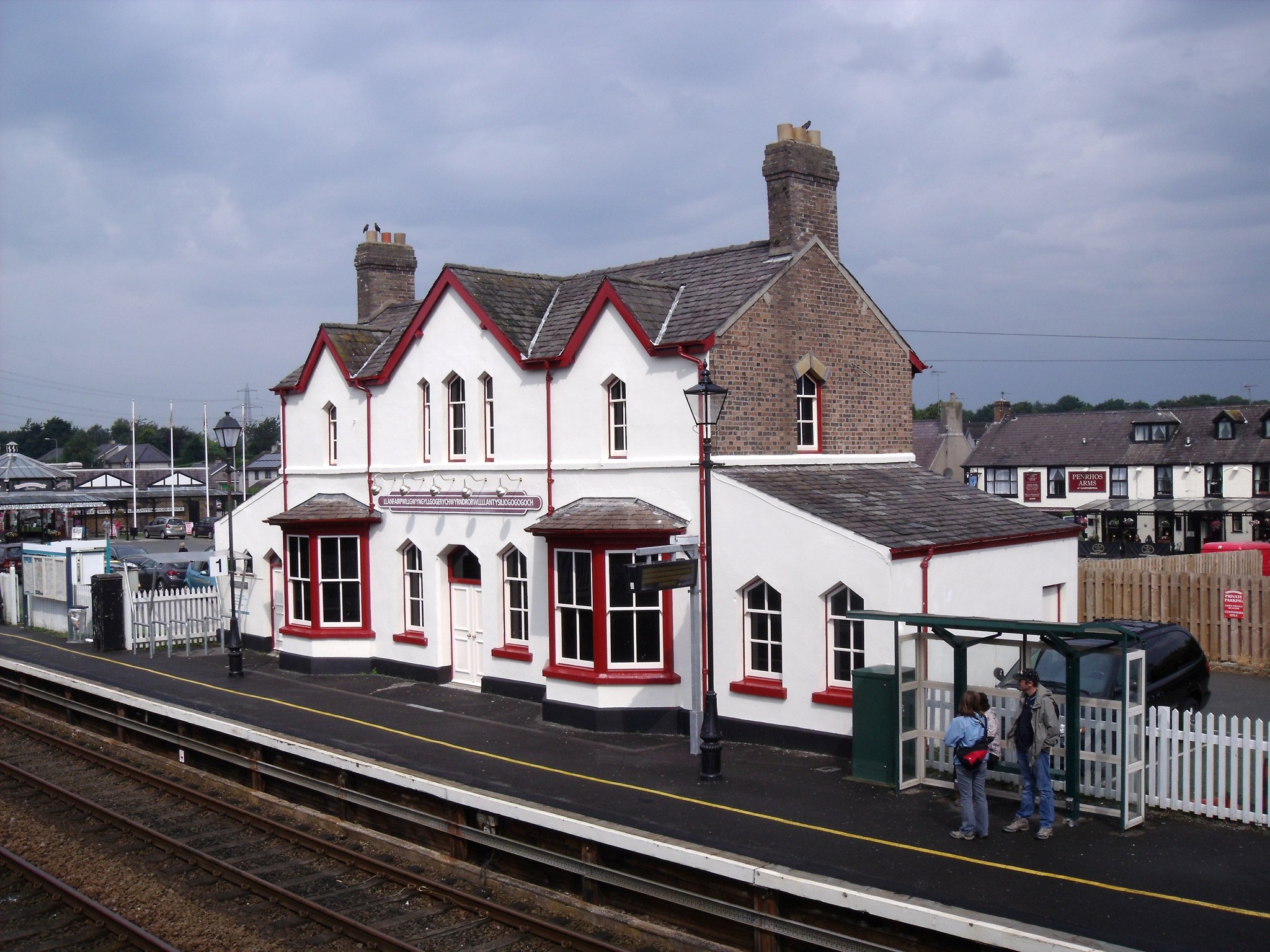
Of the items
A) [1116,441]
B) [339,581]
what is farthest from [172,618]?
[1116,441]

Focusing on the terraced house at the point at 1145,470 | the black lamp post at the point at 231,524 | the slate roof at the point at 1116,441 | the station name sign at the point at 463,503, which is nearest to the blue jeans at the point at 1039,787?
the station name sign at the point at 463,503

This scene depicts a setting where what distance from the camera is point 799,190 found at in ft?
60.5

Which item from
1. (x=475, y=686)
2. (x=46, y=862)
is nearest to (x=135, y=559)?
(x=475, y=686)

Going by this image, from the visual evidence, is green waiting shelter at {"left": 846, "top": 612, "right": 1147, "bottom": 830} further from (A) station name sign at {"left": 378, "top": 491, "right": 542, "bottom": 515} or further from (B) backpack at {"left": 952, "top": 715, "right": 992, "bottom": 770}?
(A) station name sign at {"left": 378, "top": 491, "right": 542, "bottom": 515}

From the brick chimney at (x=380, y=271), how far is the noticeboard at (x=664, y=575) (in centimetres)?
1478

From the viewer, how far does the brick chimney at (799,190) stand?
60.2 feet

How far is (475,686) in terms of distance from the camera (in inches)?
798

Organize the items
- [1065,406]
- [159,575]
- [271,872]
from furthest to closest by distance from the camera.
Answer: [1065,406]
[159,575]
[271,872]

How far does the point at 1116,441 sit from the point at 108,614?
4897 centimetres

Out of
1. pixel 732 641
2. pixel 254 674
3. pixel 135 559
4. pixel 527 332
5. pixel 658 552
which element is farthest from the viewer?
pixel 135 559

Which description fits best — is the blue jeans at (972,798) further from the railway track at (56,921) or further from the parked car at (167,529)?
the parked car at (167,529)

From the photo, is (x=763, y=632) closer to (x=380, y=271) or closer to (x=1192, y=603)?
(x=1192, y=603)

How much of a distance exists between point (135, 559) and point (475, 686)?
22242 millimetres

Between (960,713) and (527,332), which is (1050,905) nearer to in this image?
(960,713)
